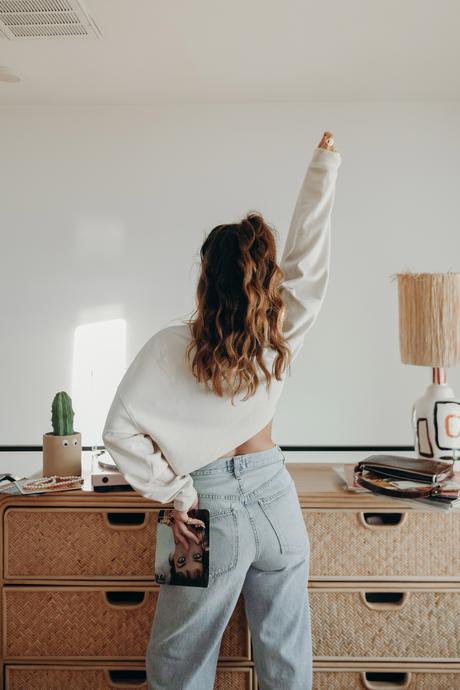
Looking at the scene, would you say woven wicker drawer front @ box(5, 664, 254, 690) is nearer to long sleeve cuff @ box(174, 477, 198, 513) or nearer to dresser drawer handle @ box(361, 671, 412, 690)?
dresser drawer handle @ box(361, 671, 412, 690)

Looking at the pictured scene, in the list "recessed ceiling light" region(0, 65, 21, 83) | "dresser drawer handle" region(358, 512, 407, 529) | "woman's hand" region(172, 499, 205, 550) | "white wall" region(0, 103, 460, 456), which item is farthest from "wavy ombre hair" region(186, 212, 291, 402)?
"white wall" region(0, 103, 460, 456)

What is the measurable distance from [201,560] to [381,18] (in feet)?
6.42

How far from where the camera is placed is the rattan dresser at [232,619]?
1786 millimetres

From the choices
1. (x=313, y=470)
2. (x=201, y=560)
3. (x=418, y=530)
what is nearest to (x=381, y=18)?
(x=313, y=470)

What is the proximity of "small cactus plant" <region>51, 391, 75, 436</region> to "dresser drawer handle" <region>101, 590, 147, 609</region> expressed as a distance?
49 centimetres

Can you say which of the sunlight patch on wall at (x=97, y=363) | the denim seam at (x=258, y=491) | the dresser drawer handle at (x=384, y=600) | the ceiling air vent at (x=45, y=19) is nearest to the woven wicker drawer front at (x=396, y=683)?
the dresser drawer handle at (x=384, y=600)

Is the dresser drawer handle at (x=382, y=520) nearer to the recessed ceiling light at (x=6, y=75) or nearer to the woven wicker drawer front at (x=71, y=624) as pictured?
the woven wicker drawer front at (x=71, y=624)

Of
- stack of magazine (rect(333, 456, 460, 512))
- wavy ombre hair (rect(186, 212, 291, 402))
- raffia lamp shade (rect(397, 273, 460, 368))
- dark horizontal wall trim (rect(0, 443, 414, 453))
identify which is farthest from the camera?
dark horizontal wall trim (rect(0, 443, 414, 453))

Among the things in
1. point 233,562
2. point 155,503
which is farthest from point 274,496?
point 155,503

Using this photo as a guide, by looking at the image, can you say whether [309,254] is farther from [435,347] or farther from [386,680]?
[386,680]

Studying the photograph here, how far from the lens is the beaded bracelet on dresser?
181cm

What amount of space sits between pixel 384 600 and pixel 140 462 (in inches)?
36.7

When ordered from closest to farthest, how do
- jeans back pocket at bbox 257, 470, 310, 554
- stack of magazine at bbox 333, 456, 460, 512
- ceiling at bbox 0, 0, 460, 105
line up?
1. jeans back pocket at bbox 257, 470, 310, 554
2. stack of magazine at bbox 333, 456, 460, 512
3. ceiling at bbox 0, 0, 460, 105

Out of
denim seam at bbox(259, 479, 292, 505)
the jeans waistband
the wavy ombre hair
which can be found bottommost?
denim seam at bbox(259, 479, 292, 505)
